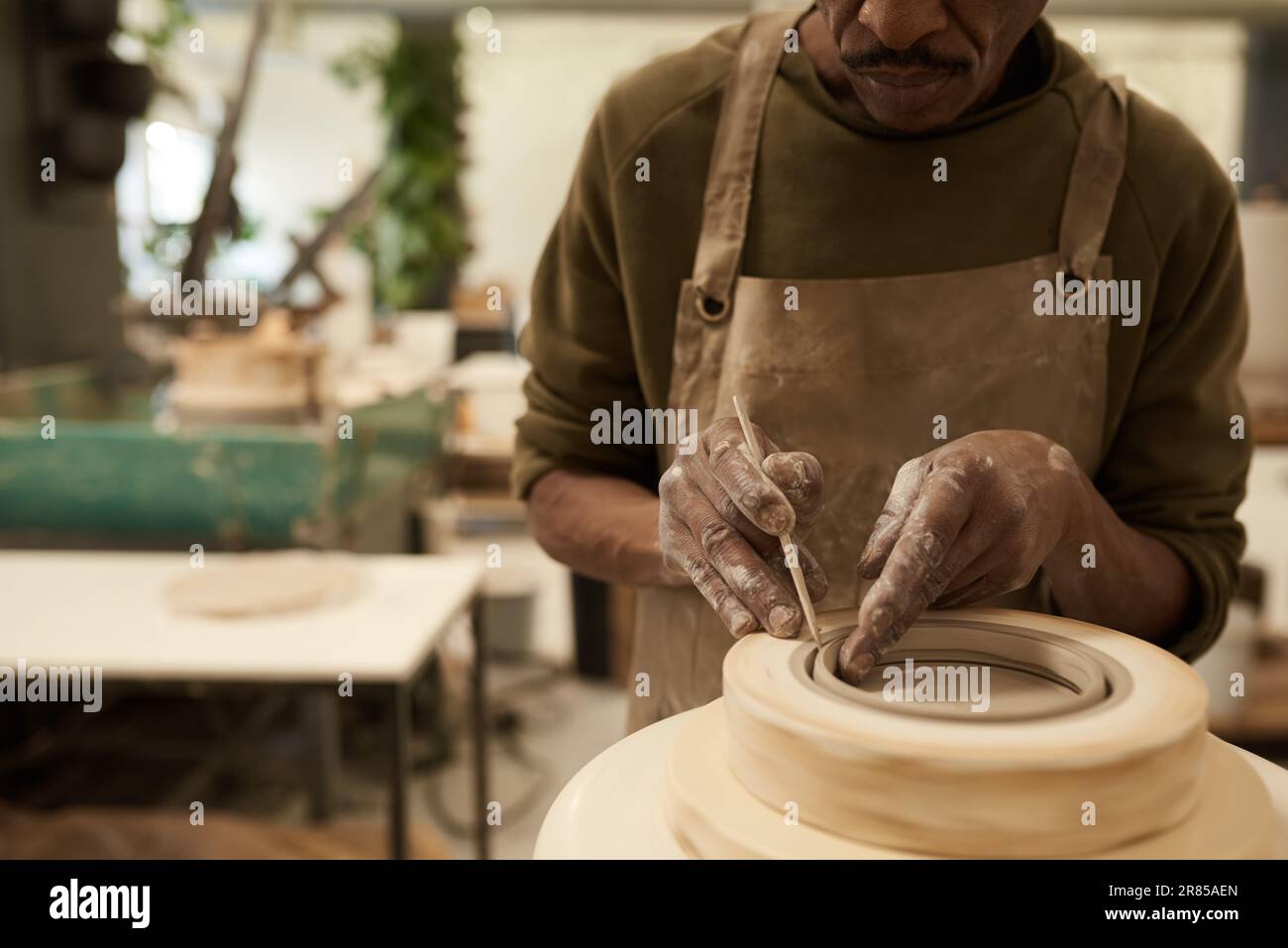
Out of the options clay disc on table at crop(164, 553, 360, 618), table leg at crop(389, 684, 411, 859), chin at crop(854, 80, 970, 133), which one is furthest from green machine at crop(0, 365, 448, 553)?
chin at crop(854, 80, 970, 133)

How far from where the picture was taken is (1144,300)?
1068 millimetres

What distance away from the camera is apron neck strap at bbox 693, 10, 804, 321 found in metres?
1.10

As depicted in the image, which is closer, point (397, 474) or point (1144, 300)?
point (1144, 300)

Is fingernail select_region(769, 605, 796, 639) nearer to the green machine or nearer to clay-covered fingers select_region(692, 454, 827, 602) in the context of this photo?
clay-covered fingers select_region(692, 454, 827, 602)

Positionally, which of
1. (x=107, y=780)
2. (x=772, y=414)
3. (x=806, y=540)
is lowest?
(x=107, y=780)

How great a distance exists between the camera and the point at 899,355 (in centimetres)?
104

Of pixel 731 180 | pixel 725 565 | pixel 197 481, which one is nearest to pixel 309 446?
pixel 197 481

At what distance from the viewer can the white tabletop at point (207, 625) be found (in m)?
2.40

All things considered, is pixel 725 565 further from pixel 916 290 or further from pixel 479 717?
pixel 479 717

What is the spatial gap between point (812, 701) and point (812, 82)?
65cm

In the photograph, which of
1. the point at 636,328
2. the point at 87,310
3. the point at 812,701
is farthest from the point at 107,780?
the point at 812,701

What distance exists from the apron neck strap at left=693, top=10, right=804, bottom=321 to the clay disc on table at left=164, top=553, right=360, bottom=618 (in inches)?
74.3

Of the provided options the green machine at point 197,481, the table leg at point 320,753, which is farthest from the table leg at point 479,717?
the table leg at point 320,753
